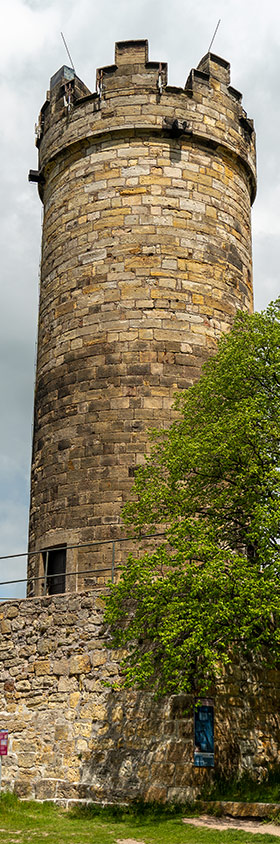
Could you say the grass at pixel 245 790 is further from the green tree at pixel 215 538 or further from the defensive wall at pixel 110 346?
the green tree at pixel 215 538

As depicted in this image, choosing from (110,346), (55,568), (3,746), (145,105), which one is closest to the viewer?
(3,746)

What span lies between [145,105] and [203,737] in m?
10.7

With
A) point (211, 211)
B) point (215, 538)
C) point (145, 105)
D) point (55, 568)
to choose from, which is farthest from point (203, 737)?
point (145, 105)

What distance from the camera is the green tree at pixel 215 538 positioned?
9625 millimetres

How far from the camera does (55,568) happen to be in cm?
1431

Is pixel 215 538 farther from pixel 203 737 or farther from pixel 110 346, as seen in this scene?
pixel 110 346

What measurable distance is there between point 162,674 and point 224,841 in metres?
2.34

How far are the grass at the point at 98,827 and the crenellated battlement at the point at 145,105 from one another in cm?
1104

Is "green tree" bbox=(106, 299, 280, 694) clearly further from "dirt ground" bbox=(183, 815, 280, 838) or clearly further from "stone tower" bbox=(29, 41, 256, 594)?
"stone tower" bbox=(29, 41, 256, 594)

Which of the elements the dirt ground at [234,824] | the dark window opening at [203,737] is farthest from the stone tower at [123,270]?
the dirt ground at [234,824]

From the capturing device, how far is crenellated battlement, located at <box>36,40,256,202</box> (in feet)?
50.8

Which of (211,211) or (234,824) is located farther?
(211,211)

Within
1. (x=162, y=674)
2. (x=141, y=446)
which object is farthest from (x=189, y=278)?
(x=162, y=674)

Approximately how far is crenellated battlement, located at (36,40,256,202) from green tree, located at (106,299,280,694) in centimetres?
530
